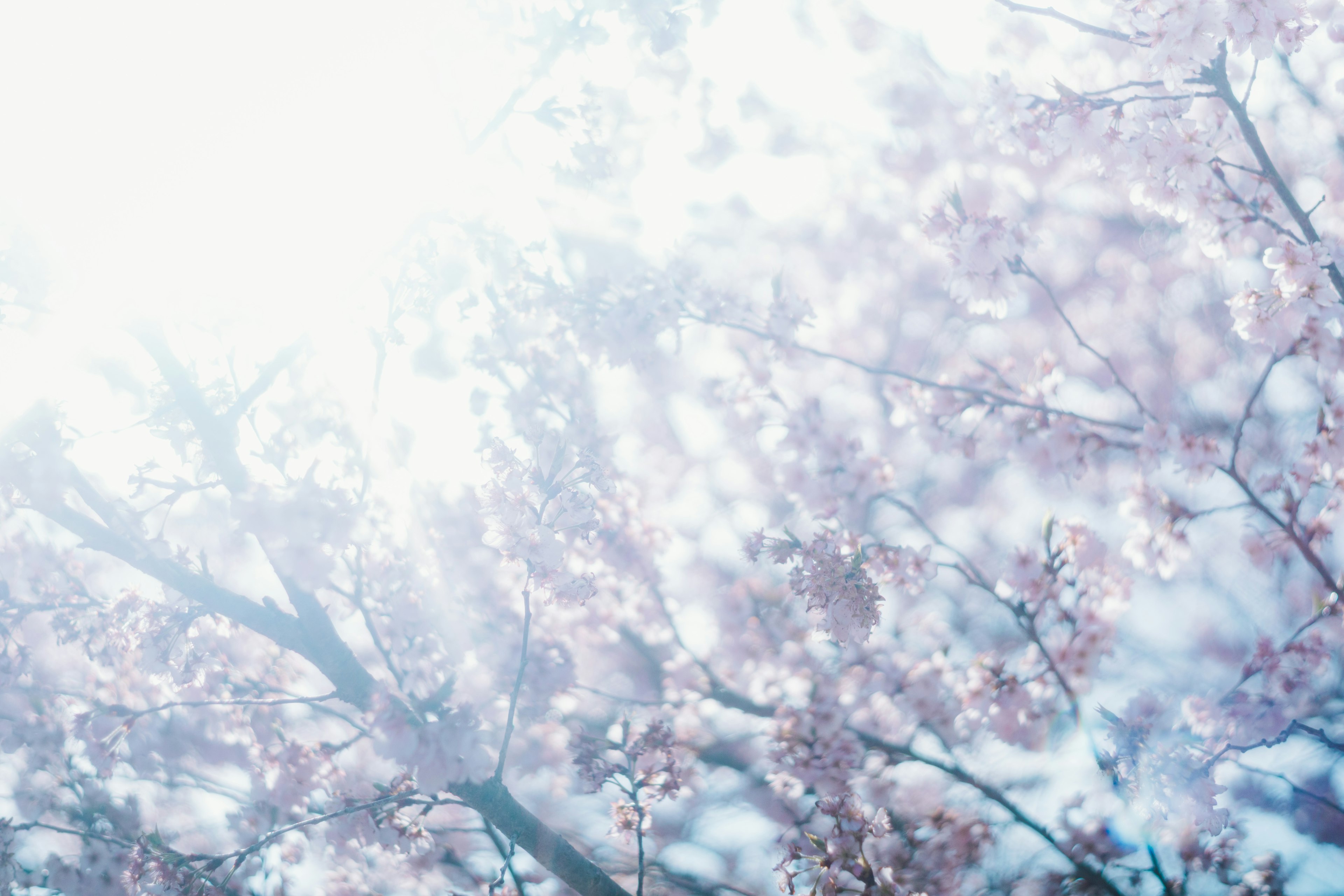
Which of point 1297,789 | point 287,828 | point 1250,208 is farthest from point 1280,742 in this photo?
point 287,828

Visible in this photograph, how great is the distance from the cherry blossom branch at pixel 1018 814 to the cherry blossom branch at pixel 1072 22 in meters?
3.11

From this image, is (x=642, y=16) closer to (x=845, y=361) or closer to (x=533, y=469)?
(x=845, y=361)

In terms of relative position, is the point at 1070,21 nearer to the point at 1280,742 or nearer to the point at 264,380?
the point at 1280,742

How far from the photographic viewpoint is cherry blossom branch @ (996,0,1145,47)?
2014 mm

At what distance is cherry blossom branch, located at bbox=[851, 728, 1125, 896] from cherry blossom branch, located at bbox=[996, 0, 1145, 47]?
122 inches

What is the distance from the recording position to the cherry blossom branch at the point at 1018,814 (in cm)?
318

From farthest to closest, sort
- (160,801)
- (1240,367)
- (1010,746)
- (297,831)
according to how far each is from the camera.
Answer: (160,801) < (1240,367) < (297,831) < (1010,746)

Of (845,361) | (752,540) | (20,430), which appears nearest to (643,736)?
(752,540)

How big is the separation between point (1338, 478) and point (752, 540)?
2.15 meters

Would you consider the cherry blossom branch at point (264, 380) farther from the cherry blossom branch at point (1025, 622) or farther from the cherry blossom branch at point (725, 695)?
the cherry blossom branch at point (1025, 622)

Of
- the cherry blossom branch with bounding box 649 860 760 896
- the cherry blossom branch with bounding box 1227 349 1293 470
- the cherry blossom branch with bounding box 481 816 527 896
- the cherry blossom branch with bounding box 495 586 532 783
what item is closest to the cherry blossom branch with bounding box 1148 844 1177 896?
the cherry blossom branch with bounding box 1227 349 1293 470

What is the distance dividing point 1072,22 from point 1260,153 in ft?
2.18

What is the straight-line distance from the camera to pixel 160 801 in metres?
6.06

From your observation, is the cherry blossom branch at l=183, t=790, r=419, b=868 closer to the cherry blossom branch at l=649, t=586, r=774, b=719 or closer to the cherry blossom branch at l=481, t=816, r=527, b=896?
the cherry blossom branch at l=481, t=816, r=527, b=896
